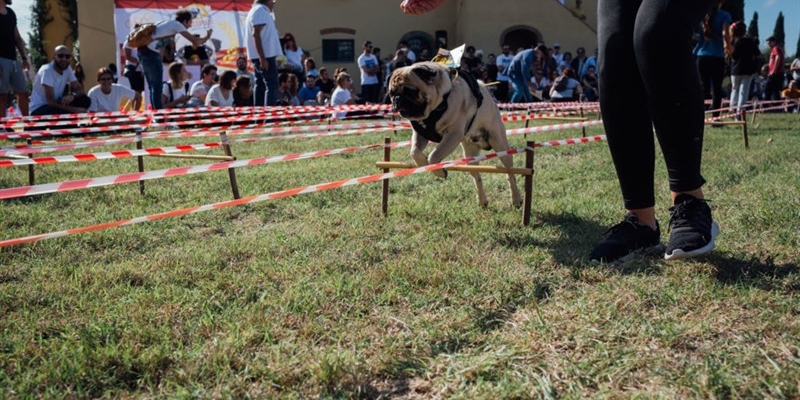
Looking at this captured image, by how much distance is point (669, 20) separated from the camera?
2.17m

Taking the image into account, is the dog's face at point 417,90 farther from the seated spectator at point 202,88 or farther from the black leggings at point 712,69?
the seated spectator at point 202,88

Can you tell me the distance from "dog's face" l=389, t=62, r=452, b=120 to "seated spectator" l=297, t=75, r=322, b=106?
11565 mm

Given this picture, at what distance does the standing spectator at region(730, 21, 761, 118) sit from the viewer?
972 centimetres

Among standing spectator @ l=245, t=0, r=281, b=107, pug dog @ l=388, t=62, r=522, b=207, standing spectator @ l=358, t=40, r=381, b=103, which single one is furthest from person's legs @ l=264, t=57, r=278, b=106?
standing spectator @ l=358, t=40, r=381, b=103

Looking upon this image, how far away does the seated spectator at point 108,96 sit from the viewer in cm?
1057

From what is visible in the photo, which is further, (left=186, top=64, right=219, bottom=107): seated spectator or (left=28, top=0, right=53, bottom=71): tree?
(left=28, top=0, right=53, bottom=71): tree

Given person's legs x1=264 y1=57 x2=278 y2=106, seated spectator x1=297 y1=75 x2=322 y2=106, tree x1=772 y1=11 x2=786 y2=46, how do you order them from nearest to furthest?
1. person's legs x1=264 y1=57 x2=278 y2=106
2. seated spectator x1=297 y1=75 x2=322 y2=106
3. tree x1=772 y1=11 x2=786 y2=46

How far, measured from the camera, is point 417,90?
140 inches

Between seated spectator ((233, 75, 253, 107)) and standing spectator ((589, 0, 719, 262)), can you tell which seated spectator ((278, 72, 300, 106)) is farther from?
standing spectator ((589, 0, 719, 262))

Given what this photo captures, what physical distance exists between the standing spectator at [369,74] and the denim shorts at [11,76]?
9145mm

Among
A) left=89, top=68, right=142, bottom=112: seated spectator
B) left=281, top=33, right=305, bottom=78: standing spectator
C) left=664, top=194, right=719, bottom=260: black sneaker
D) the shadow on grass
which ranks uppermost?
left=281, top=33, right=305, bottom=78: standing spectator

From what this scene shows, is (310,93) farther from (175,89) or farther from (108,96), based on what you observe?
(108,96)

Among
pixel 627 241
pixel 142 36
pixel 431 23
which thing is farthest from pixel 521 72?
pixel 627 241

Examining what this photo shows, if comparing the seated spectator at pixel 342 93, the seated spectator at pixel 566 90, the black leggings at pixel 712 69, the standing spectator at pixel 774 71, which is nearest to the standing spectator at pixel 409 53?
the seated spectator at pixel 342 93
